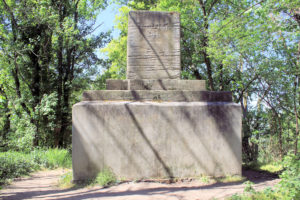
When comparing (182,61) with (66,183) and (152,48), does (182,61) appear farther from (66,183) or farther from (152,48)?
(66,183)

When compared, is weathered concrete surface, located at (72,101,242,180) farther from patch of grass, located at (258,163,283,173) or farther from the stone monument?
patch of grass, located at (258,163,283,173)

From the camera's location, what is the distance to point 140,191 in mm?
3816

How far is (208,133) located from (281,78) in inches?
179

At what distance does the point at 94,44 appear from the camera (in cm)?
1355

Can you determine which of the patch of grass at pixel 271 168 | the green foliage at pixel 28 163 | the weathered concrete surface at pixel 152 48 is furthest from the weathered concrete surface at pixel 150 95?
the green foliage at pixel 28 163

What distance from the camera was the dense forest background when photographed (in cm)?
722

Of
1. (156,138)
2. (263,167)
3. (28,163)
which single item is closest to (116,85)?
(156,138)

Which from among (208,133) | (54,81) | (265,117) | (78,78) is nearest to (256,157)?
(265,117)

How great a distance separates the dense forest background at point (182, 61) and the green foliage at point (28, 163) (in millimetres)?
1937

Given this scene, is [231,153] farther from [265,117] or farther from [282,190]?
[265,117]

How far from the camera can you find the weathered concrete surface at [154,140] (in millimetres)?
4293

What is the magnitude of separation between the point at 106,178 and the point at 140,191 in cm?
69

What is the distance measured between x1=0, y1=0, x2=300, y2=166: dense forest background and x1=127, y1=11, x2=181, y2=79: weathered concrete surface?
144 cm

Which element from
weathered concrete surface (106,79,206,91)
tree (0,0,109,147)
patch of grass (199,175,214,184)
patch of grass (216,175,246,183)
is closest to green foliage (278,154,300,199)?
patch of grass (216,175,246,183)
